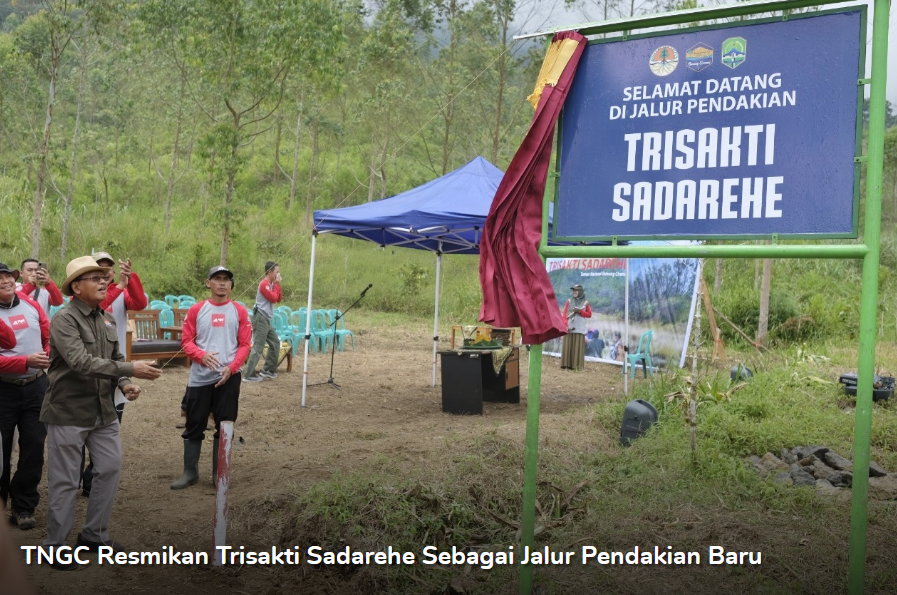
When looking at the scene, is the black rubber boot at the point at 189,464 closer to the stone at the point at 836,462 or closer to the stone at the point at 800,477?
the stone at the point at 800,477

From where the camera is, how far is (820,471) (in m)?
6.77

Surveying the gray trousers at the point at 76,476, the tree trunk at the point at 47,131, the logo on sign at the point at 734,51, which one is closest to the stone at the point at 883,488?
the logo on sign at the point at 734,51

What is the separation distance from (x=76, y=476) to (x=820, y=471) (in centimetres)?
549

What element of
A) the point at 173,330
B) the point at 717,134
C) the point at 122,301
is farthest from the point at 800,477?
the point at 173,330

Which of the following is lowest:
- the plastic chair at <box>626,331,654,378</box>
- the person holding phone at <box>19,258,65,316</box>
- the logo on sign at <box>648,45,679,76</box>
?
the plastic chair at <box>626,331,654,378</box>

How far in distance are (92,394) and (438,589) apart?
2361 mm

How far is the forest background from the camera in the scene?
57.3ft

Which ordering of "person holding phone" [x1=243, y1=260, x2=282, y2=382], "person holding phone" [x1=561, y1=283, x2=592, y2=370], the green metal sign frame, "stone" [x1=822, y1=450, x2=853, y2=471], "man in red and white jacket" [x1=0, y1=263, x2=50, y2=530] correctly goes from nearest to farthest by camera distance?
the green metal sign frame → "man in red and white jacket" [x1=0, y1=263, x2=50, y2=530] → "stone" [x1=822, y1=450, x2=853, y2=471] → "person holding phone" [x1=243, y1=260, x2=282, y2=382] → "person holding phone" [x1=561, y1=283, x2=592, y2=370]

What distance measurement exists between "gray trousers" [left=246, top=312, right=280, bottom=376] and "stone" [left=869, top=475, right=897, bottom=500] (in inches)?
325

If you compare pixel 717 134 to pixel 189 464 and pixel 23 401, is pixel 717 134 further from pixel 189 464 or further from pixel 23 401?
pixel 189 464

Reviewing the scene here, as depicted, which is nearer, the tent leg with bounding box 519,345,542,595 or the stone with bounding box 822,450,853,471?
the tent leg with bounding box 519,345,542,595

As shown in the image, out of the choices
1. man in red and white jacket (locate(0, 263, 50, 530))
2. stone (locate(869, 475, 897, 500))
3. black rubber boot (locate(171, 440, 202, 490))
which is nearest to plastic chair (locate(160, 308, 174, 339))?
black rubber boot (locate(171, 440, 202, 490))

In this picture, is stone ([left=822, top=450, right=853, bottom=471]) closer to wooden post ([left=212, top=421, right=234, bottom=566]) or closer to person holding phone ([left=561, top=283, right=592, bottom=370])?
wooden post ([left=212, top=421, right=234, bottom=566])

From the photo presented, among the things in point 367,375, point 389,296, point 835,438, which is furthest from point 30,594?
point 389,296
